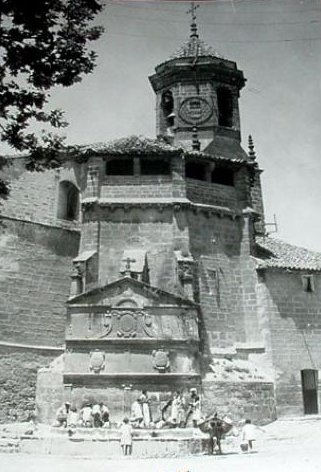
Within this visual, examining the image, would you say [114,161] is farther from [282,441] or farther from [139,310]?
[282,441]

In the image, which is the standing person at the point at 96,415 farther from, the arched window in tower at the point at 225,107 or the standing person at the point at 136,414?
the arched window in tower at the point at 225,107

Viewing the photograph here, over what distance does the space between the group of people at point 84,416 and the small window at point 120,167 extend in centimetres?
1105

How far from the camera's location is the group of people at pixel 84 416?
18.1m

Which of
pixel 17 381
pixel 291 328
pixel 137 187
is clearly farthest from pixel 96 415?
pixel 137 187

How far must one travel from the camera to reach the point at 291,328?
940 inches

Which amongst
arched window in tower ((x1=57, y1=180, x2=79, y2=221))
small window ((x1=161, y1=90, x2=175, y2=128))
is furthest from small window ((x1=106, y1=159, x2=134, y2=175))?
small window ((x1=161, y1=90, x2=175, y2=128))

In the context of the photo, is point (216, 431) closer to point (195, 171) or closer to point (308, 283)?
point (308, 283)

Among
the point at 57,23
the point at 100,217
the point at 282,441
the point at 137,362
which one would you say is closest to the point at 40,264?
the point at 100,217

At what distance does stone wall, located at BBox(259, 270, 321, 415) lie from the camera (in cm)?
2267

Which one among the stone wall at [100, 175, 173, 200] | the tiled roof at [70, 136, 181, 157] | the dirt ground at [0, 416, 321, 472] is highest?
the tiled roof at [70, 136, 181, 157]

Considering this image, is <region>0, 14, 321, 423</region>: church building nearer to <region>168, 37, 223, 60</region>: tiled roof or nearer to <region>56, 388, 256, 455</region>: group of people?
<region>56, 388, 256, 455</region>: group of people

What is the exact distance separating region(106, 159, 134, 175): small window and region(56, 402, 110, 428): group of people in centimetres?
1105

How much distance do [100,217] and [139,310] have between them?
5391 mm

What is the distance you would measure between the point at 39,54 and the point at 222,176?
18839 millimetres
